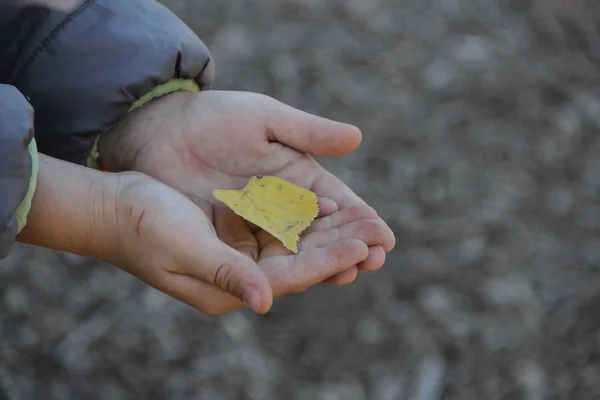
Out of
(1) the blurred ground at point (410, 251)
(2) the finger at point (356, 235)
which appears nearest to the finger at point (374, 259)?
(2) the finger at point (356, 235)

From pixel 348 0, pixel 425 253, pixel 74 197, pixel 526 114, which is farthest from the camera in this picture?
pixel 348 0

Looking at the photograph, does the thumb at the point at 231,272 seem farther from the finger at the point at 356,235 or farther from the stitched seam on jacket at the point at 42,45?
the stitched seam on jacket at the point at 42,45

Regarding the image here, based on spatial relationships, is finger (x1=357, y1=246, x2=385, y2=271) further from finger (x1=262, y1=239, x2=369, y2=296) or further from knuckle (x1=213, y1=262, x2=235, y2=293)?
knuckle (x1=213, y1=262, x2=235, y2=293)

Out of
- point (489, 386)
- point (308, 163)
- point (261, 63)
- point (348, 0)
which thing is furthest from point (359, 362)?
point (348, 0)

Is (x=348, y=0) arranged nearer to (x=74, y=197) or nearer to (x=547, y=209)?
(x=547, y=209)

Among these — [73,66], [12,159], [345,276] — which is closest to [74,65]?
[73,66]

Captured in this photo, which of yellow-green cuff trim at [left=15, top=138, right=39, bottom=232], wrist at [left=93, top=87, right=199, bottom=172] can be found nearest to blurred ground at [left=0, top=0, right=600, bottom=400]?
wrist at [left=93, top=87, right=199, bottom=172]

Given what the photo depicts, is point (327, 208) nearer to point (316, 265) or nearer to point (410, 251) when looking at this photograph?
point (316, 265)
